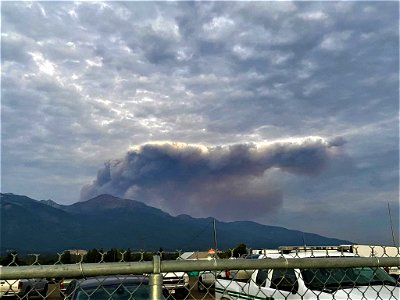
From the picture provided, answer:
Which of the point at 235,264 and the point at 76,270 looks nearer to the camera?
the point at 76,270

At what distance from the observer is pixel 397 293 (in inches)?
237

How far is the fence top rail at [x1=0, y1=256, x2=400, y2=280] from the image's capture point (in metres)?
2.61

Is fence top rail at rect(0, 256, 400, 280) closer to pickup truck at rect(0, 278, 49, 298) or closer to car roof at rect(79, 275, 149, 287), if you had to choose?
pickup truck at rect(0, 278, 49, 298)

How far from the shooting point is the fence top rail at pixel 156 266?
8.56 ft

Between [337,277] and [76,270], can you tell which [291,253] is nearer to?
[337,277]

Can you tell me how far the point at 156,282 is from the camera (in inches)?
109

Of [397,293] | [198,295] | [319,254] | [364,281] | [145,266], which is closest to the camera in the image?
[145,266]

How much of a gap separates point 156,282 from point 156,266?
3.7 inches

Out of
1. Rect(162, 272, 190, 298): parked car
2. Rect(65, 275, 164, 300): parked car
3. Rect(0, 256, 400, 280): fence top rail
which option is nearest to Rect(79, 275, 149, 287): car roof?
Rect(65, 275, 164, 300): parked car

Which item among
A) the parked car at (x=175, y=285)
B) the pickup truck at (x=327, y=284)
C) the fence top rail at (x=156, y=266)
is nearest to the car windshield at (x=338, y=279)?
the pickup truck at (x=327, y=284)

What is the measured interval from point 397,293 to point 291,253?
2.10 m

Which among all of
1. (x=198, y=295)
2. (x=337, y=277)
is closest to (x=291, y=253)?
(x=337, y=277)

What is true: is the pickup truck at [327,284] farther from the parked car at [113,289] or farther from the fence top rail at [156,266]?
the fence top rail at [156,266]

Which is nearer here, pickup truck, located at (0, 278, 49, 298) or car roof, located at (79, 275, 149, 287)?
pickup truck, located at (0, 278, 49, 298)
